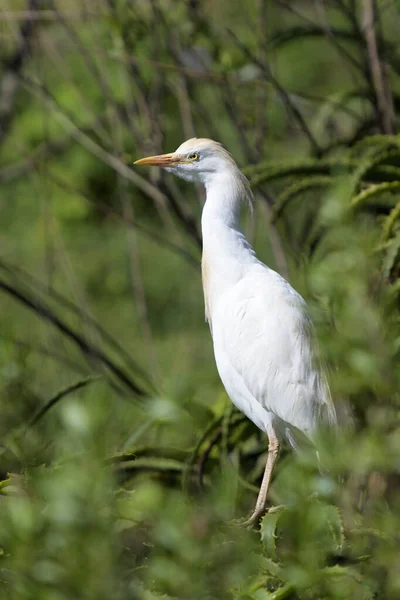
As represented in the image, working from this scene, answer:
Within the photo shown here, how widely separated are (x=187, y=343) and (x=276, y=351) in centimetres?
344

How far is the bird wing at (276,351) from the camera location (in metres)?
2.01

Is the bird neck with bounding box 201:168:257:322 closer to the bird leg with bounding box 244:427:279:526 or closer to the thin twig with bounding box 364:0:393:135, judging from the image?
the bird leg with bounding box 244:427:279:526

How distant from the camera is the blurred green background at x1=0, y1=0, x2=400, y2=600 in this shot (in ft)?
2.24

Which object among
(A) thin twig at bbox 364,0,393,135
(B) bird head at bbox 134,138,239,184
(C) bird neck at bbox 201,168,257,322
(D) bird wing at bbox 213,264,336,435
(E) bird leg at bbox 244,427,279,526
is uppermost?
(A) thin twig at bbox 364,0,393,135

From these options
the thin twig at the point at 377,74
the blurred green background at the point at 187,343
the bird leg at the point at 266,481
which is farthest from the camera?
the thin twig at the point at 377,74

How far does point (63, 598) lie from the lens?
638 mm

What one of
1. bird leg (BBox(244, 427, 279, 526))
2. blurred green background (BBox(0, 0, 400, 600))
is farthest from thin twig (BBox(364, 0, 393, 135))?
bird leg (BBox(244, 427, 279, 526))

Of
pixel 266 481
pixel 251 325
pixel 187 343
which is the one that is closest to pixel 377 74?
pixel 251 325

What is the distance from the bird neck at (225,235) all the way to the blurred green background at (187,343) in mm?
80

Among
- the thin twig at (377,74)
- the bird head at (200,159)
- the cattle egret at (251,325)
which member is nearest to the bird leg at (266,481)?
the cattle egret at (251,325)

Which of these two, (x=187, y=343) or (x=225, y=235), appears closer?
(x=225, y=235)

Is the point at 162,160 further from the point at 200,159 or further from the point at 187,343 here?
the point at 187,343

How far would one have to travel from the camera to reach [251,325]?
2.08 metres

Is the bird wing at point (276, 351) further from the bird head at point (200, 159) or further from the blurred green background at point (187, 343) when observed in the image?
the bird head at point (200, 159)
